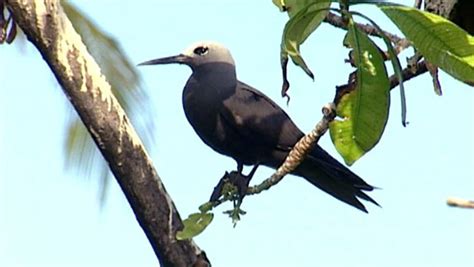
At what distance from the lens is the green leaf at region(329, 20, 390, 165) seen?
134 cm

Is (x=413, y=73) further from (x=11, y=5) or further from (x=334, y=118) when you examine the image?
(x=11, y=5)

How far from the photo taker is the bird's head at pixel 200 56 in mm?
3869

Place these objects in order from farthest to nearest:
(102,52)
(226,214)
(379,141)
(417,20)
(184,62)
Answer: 1. (102,52)
2. (184,62)
3. (226,214)
4. (379,141)
5. (417,20)

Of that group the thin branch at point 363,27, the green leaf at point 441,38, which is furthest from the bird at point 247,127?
the green leaf at point 441,38

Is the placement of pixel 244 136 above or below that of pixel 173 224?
below

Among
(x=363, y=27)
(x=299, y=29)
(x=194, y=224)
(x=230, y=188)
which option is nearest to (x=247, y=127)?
(x=230, y=188)

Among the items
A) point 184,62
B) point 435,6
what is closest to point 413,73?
point 435,6

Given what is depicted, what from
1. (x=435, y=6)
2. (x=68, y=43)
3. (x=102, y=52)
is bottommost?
(x=102, y=52)

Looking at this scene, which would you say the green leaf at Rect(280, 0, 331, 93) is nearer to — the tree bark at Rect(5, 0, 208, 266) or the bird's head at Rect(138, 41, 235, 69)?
the tree bark at Rect(5, 0, 208, 266)

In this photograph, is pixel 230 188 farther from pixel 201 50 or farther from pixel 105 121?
pixel 201 50

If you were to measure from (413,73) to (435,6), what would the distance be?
4.0 inches

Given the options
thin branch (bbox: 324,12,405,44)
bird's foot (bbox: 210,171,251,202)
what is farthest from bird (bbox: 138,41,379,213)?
thin branch (bbox: 324,12,405,44)

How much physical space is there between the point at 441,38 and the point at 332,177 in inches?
70.6

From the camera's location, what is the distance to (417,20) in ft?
4.04
